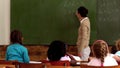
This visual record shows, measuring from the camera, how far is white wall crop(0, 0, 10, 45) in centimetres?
819

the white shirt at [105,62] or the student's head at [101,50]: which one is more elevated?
the student's head at [101,50]

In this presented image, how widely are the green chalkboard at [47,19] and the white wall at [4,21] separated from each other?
123mm

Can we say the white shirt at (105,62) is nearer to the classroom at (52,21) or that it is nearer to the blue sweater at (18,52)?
the blue sweater at (18,52)

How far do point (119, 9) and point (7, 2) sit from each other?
2.67 meters

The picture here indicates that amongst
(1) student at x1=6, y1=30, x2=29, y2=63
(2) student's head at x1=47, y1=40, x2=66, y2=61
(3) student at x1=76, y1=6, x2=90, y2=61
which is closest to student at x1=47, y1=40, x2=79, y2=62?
(2) student's head at x1=47, y1=40, x2=66, y2=61

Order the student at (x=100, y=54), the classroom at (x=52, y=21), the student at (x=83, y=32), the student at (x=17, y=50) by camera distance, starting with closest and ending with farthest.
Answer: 1. the student at (x=100, y=54)
2. the student at (x=17, y=50)
3. the student at (x=83, y=32)
4. the classroom at (x=52, y=21)

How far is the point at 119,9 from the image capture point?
26.3 ft

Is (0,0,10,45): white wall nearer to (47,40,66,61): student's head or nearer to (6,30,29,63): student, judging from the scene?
(6,30,29,63): student

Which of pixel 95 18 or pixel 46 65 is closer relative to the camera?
pixel 46 65

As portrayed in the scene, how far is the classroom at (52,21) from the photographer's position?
8.11 metres

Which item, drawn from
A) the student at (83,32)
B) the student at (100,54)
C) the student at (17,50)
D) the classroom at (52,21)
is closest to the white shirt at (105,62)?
the student at (100,54)

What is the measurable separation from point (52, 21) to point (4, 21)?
3.79ft

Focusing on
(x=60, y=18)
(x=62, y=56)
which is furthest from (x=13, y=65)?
(x=60, y=18)

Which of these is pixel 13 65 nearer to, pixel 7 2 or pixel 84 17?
pixel 84 17
